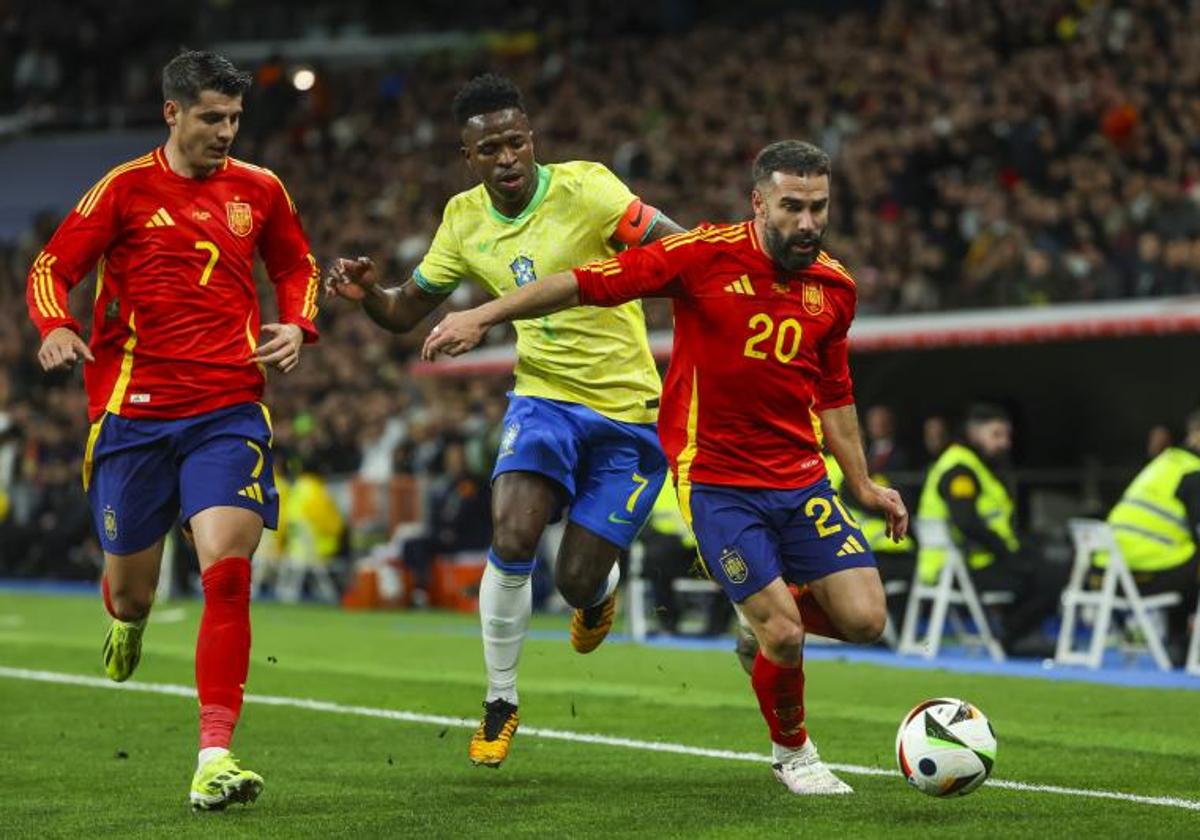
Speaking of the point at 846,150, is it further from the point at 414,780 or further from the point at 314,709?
the point at 414,780

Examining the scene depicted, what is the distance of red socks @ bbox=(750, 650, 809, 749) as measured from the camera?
813 cm

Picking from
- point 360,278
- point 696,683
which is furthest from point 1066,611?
point 360,278

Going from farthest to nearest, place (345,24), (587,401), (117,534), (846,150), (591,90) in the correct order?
(345,24) < (591,90) < (846,150) < (587,401) < (117,534)

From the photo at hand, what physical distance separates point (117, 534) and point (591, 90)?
24373mm

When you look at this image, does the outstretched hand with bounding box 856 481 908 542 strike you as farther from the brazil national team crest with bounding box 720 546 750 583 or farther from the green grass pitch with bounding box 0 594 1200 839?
the green grass pitch with bounding box 0 594 1200 839

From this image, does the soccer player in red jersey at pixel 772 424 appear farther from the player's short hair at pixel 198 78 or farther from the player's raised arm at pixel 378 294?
the player's short hair at pixel 198 78

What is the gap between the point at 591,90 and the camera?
105 feet

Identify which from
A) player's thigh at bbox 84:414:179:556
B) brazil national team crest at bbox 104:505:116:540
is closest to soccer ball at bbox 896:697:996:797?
player's thigh at bbox 84:414:179:556

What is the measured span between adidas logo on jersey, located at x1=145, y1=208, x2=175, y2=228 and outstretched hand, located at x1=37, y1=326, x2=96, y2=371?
60 centimetres

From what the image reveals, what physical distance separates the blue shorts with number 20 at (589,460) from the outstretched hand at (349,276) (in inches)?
39.8

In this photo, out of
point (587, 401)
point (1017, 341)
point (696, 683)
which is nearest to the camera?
point (587, 401)

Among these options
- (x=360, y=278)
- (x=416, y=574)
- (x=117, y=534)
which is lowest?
(x=416, y=574)

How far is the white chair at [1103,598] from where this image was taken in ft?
50.0

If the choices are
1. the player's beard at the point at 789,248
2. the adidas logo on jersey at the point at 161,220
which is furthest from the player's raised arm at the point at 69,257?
the player's beard at the point at 789,248
